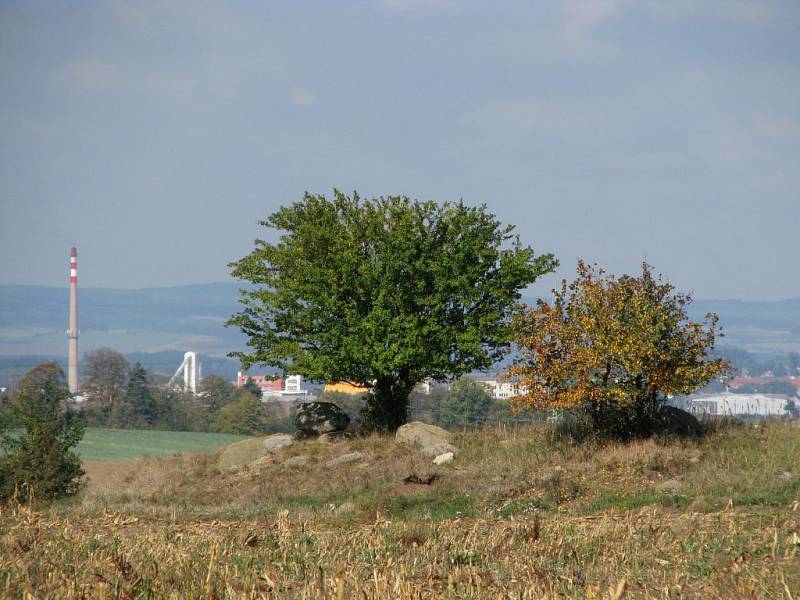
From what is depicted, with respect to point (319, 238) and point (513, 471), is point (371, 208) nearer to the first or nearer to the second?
point (319, 238)

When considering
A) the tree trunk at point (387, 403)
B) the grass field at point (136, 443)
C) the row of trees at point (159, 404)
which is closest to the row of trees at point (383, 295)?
the tree trunk at point (387, 403)

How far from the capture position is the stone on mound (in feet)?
110

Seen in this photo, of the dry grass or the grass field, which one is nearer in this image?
the dry grass

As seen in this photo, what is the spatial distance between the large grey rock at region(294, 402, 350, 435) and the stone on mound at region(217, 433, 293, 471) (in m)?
0.87

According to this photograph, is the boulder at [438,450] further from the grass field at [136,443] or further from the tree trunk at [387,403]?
the grass field at [136,443]

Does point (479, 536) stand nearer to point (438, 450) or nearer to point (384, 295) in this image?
point (438, 450)

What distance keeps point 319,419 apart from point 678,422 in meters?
13.8

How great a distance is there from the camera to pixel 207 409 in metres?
128

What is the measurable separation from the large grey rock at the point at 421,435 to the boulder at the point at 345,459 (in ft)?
6.12

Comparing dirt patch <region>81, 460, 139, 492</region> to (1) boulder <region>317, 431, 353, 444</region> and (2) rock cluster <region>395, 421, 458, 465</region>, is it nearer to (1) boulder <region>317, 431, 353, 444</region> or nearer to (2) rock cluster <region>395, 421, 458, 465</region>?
(1) boulder <region>317, 431, 353, 444</region>

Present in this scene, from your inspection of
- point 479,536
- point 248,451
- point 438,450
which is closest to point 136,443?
point 248,451

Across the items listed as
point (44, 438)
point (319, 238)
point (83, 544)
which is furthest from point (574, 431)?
point (83, 544)

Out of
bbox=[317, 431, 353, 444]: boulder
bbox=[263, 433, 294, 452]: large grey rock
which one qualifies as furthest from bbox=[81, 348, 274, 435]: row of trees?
bbox=[317, 431, 353, 444]: boulder

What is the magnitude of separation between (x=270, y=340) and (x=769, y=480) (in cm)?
1929
